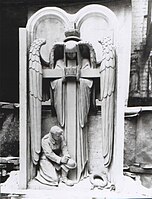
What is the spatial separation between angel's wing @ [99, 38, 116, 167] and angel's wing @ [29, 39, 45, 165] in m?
0.40

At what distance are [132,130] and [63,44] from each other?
2.64 feet

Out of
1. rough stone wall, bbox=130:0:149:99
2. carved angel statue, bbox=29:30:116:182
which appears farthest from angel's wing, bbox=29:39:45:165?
rough stone wall, bbox=130:0:149:99

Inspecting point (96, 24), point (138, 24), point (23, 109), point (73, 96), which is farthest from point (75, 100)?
point (138, 24)

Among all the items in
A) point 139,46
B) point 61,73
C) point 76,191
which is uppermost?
point 139,46

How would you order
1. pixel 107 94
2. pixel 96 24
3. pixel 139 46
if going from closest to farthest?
pixel 107 94 < pixel 96 24 < pixel 139 46

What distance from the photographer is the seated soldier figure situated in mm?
2463

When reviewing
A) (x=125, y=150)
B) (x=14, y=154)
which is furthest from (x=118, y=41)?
(x=14, y=154)

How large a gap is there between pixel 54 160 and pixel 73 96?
1.41 ft

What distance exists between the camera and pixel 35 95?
2480 mm

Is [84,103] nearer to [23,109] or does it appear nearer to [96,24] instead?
[23,109]

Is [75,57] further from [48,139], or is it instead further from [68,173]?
[68,173]

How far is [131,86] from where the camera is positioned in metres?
2.76

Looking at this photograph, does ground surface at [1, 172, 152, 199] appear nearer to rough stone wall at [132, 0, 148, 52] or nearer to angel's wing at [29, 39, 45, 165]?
angel's wing at [29, 39, 45, 165]

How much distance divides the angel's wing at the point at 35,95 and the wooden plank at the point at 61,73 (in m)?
0.06
